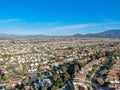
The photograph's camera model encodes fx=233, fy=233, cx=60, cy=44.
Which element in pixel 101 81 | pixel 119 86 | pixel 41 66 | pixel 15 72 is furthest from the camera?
pixel 41 66

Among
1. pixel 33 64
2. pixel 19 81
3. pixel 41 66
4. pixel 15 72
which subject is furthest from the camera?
pixel 33 64

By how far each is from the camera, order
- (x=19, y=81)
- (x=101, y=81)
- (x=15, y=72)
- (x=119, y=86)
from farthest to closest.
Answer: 1. (x=15, y=72)
2. (x=19, y=81)
3. (x=101, y=81)
4. (x=119, y=86)

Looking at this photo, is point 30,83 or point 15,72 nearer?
point 30,83

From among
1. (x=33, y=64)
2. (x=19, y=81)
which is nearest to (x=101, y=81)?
(x=19, y=81)

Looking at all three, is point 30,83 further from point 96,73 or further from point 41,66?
point 41,66

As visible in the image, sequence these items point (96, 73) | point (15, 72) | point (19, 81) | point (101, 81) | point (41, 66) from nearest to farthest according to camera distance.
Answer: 1. point (101, 81)
2. point (19, 81)
3. point (96, 73)
4. point (15, 72)
5. point (41, 66)

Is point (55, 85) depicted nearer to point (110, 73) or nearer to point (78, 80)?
point (78, 80)

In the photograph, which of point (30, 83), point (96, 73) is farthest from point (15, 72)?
point (96, 73)

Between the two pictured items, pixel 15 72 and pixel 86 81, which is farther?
pixel 15 72
